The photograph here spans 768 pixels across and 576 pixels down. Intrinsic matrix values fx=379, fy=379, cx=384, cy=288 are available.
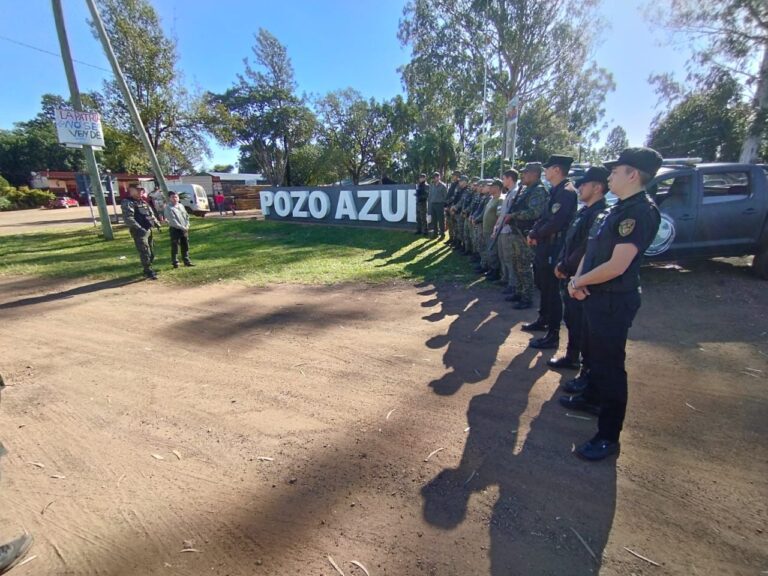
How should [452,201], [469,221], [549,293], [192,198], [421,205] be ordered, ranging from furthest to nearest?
[192,198], [421,205], [452,201], [469,221], [549,293]

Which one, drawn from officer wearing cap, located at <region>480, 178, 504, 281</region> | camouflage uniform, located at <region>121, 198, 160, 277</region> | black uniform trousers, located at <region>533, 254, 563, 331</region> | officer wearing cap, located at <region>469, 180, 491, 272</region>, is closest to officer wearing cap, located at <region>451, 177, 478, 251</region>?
officer wearing cap, located at <region>469, 180, 491, 272</region>

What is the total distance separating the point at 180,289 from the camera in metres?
7.19

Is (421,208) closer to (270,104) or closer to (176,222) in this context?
(176,222)

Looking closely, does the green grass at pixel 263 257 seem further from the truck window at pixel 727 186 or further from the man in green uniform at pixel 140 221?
the truck window at pixel 727 186

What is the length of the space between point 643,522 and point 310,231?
12.8 meters

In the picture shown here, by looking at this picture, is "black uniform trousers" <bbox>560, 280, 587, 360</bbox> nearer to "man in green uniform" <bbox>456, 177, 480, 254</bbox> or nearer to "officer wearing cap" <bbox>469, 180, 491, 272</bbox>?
"officer wearing cap" <bbox>469, 180, 491, 272</bbox>

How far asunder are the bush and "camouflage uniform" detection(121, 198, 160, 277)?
40.8m

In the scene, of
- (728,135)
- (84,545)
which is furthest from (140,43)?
(728,135)

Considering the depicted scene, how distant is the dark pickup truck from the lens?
6141 millimetres

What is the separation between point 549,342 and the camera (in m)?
4.18

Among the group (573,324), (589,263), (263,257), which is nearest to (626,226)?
(589,263)

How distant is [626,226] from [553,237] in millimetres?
1996

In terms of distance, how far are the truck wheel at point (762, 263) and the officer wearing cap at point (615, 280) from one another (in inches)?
234

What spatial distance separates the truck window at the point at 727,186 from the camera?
20.7 feet
